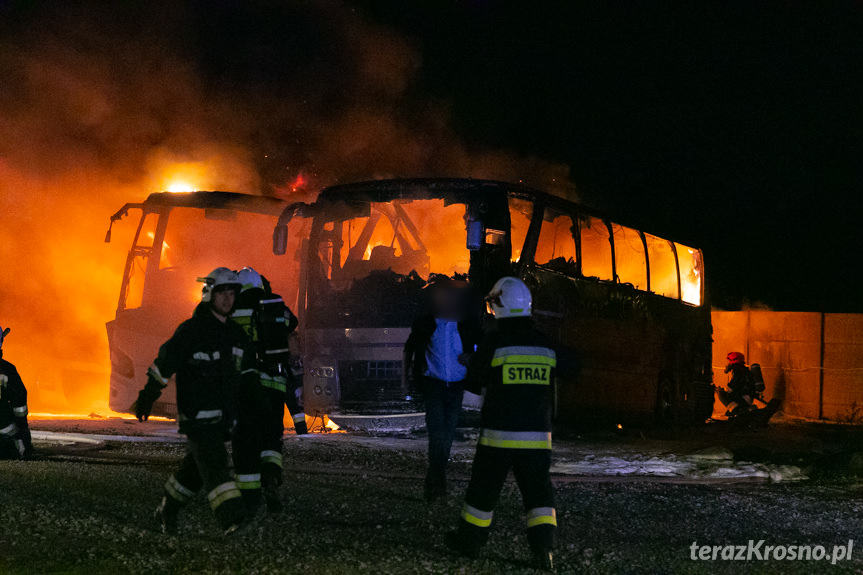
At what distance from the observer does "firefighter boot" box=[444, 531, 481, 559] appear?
461 cm

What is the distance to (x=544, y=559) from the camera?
14.8 feet

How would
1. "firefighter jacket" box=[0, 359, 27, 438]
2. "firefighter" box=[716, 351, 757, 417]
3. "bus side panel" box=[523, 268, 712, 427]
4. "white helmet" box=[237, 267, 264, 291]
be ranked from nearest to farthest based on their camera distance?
"white helmet" box=[237, 267, 264, 291]
"firefighter jacket" box=[0, 359, 27, 438]
"bus side panel" box=[523, 268, 712, 427]
"firefighter" box=[716, 351, 757, 417]

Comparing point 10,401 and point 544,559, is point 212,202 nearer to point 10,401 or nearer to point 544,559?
point 10,401

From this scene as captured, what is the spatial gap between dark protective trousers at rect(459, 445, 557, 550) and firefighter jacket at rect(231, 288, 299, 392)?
77.4 inches

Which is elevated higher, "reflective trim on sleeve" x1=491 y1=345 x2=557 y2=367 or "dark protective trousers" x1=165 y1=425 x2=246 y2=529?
"reflective trim on sleeve" x1=491 y1=345 x2=557 y2=367

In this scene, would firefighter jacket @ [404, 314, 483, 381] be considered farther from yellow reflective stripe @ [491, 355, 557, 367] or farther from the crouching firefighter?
the crouching firefighter

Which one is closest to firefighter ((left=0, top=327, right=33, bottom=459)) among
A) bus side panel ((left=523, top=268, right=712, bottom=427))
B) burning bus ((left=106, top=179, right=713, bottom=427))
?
burning bus ((left=106, top=179, right=713, bottom=427))

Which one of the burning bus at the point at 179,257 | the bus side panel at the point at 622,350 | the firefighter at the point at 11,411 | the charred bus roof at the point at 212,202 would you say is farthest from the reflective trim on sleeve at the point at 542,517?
the charred bus roof at the point at 212,202

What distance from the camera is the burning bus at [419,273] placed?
35.5 ft

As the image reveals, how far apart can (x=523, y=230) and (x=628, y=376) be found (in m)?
3.42

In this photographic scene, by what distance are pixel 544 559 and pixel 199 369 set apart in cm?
217

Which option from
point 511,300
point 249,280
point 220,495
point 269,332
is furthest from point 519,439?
point 249,280

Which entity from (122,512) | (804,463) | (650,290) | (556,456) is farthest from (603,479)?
(650,290)

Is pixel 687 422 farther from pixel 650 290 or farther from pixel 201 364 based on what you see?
pixel 201 364
